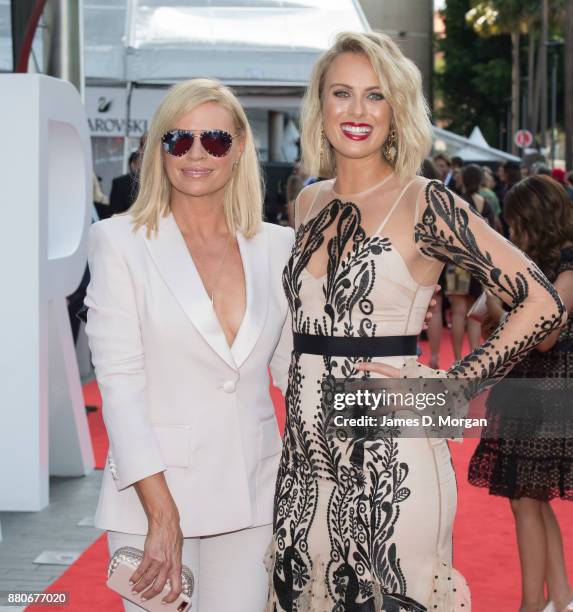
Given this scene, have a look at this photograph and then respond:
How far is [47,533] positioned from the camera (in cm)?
622

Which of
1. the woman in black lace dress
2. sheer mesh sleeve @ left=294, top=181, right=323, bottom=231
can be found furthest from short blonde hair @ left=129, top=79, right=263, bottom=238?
the woman in black lace dress

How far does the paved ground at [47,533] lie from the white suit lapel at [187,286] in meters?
2.52

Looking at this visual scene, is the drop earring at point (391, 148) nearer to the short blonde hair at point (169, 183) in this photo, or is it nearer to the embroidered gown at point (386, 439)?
the embroidered gown at point (386, 439)

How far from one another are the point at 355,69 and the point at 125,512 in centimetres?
127

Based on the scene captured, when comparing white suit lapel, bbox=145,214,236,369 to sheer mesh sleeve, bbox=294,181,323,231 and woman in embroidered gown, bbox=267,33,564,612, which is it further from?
sheer mesh sleeve, bbox=294,181,323,231

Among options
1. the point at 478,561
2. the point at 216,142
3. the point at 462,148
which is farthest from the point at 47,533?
the point at 462,148

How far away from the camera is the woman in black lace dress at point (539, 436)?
4832 mm

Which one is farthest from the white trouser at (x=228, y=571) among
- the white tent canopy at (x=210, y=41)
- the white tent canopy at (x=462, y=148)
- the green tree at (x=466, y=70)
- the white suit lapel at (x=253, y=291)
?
the green tree at (x=466, y=70)

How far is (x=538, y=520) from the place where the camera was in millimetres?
4938

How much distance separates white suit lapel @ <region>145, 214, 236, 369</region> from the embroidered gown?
0.20 m

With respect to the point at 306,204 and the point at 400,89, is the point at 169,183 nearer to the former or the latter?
the point at 306,204

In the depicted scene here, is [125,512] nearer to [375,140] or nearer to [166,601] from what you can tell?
[166,601]

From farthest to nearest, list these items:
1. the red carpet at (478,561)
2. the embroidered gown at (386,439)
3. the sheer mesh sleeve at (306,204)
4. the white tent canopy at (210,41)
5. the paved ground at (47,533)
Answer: the white tent canopy at (210,41), the paved ground at (47,533), the red carpet at (478,561), the sheer mesh sleeve at (306,204), the embroidered gown at (386,439)

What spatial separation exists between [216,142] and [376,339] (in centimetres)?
71
